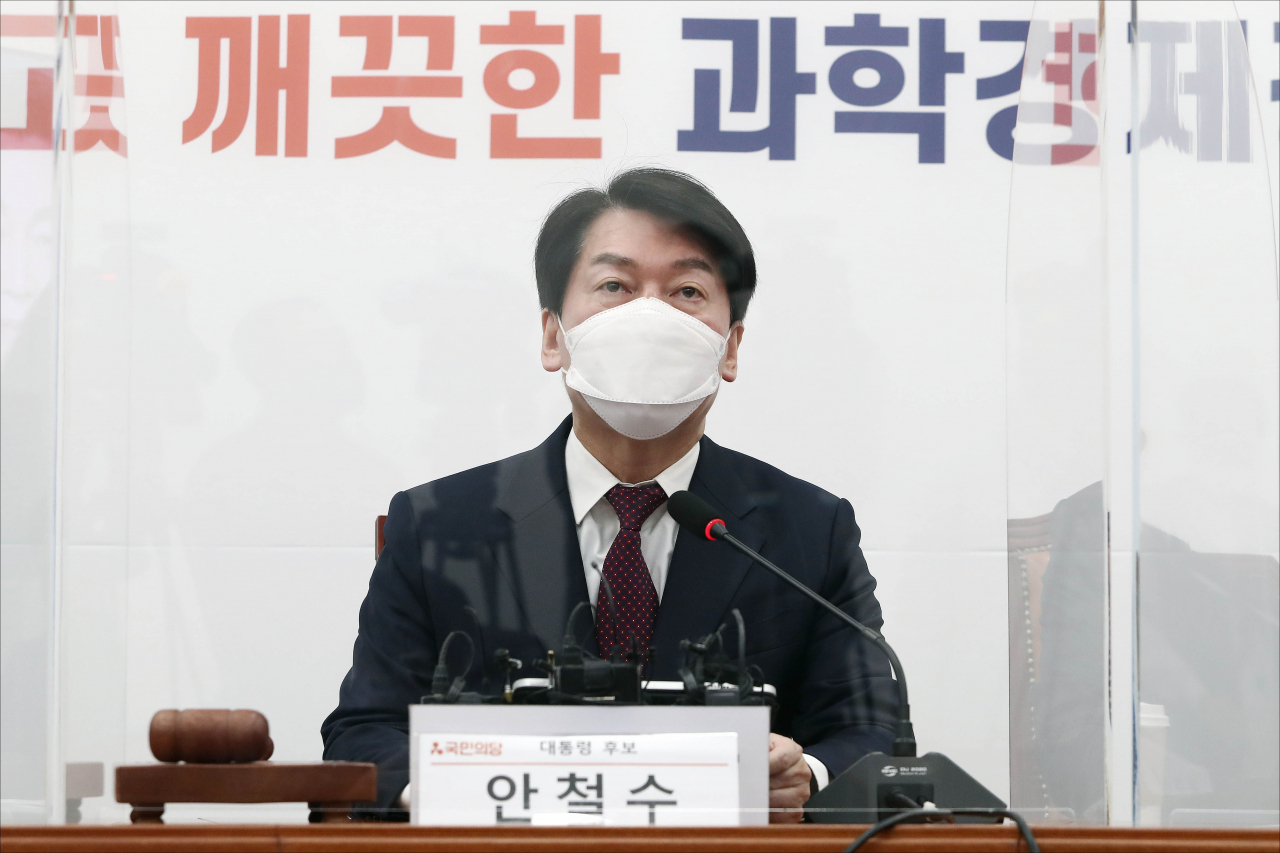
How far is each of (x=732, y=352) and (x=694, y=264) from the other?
22 cm

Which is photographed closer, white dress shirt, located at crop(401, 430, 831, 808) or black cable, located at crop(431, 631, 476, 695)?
black cable, located at crop(431, 631, 476, 695)

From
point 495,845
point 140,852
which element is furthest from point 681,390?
point 140,852

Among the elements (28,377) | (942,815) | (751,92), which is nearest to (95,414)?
(28,377)

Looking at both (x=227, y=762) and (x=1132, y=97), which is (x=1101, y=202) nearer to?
(x=1132, y=97)

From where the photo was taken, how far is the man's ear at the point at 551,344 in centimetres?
192

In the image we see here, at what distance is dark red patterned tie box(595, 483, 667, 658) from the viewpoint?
1.70 m

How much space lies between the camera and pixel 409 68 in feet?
6.60

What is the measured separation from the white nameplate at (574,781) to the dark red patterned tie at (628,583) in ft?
1.70

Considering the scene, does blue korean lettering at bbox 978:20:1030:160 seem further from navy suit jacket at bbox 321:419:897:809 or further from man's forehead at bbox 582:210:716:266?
navy suit jacket at bbox 321:419:897:809

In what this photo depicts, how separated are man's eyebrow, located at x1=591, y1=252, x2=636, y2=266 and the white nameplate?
0.83 meters

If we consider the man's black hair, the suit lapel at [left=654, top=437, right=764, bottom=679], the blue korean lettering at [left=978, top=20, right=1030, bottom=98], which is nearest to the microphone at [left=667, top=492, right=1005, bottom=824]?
the suit lapel at [left=654, top=437, right=764, bottom=679]

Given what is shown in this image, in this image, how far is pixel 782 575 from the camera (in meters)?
1.32

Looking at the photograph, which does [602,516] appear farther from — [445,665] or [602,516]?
[445,665]

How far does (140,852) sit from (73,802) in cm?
47
